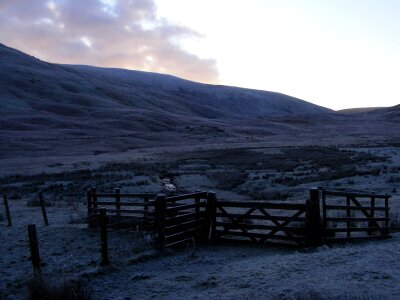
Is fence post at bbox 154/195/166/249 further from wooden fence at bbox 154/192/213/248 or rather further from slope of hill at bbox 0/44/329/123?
slope of hill at bbox 0/44/329/123

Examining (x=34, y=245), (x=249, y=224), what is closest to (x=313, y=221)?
(x=249, y=224)

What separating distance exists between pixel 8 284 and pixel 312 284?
5.91 meters

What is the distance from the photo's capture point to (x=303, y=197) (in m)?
23.3

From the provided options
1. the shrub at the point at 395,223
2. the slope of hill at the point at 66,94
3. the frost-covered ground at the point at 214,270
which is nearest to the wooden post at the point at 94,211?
the frost-covered ground at the point at 214,270

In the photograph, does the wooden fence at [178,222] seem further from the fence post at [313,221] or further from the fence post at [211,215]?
the fence post at [313,221]

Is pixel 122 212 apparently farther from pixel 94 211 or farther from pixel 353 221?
pixel 353 221

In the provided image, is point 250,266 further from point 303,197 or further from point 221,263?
point 303,197

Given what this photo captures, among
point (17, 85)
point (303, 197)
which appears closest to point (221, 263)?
point (303, 197)

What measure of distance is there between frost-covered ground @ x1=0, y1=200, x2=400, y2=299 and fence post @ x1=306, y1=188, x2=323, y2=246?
0.39 metres

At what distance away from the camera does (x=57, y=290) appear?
26.7 feet

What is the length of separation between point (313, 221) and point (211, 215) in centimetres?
270

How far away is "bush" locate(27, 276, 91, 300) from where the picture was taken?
8.09m

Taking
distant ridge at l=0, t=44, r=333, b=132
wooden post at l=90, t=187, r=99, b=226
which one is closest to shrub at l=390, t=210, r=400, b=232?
wooden post at l=90, t=187, r=99, b=226

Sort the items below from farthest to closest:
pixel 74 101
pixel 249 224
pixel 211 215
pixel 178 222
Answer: pixel 74 101
pixel 211 215
pixel 249 224
pixel 178 222
